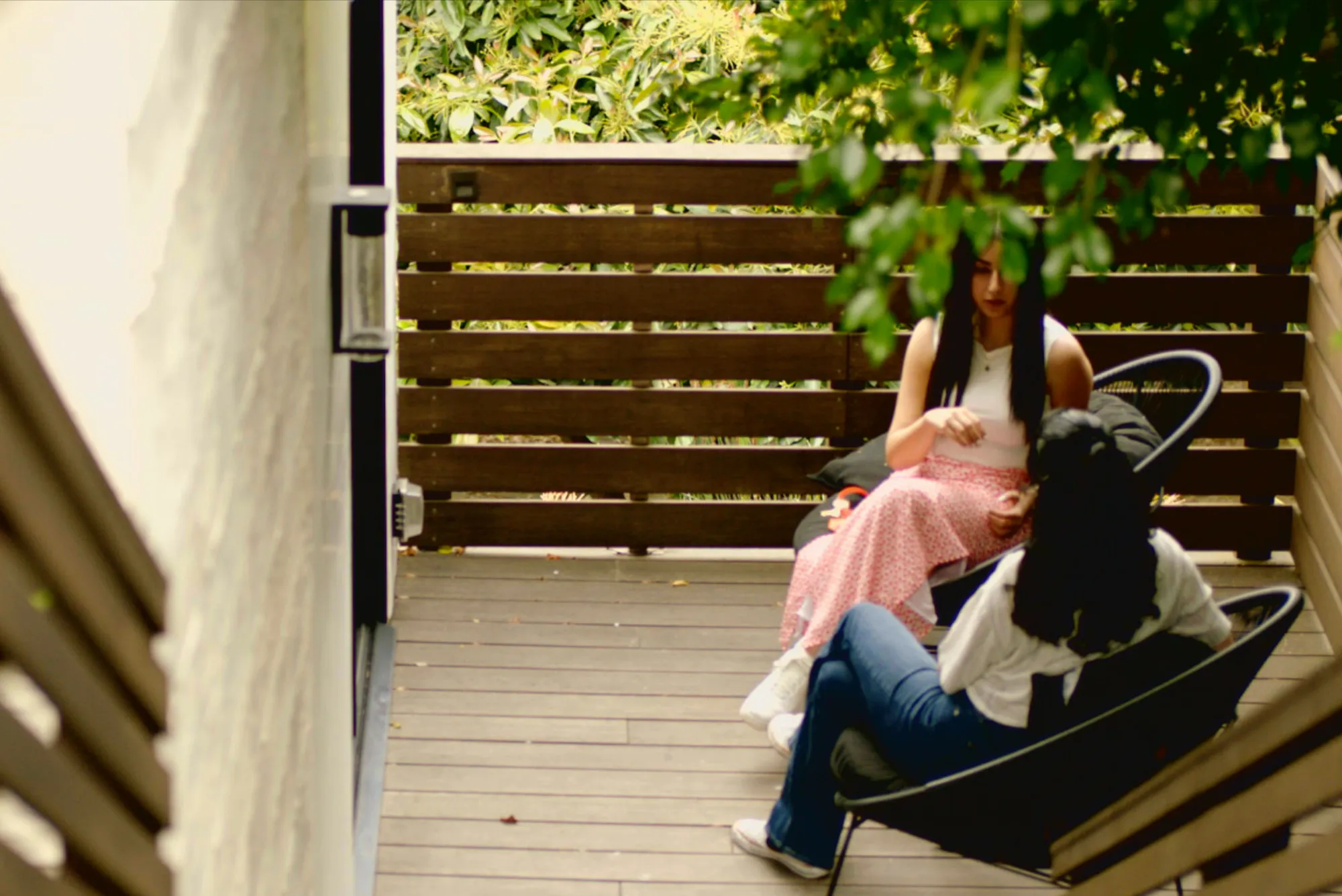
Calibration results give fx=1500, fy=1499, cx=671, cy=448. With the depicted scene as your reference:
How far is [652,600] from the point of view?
4.72 meters

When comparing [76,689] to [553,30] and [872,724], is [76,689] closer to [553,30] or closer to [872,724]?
[872,724]

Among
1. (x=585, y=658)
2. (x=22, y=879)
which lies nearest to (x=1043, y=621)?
(x=585, y=658)

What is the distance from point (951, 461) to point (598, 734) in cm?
116

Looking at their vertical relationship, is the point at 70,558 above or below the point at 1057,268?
below

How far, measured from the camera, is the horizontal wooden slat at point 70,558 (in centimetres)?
83

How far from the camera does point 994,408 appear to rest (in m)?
3.74

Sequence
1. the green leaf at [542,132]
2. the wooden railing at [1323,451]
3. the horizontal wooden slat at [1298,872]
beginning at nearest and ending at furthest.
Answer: the horizontal wooden slat at [1298,872], the wooden railing at [1323,451], the green leaf at [542,132]

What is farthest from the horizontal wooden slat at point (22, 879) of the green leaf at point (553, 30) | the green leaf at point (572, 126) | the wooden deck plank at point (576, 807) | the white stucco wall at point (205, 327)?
the green leaf at point (553, 30)

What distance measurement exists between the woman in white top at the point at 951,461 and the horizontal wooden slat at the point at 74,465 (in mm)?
2750

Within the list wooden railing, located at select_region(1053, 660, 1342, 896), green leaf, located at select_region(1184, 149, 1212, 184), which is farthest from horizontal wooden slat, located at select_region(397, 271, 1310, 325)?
green leaf, located at select_region(1184, 149, 1212, 184)

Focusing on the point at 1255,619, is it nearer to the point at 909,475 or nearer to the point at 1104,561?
the point at 1104,561

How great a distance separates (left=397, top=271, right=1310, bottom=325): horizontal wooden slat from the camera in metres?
4.78

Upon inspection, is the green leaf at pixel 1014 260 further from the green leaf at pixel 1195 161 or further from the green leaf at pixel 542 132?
the green leaf at pixel 542 132

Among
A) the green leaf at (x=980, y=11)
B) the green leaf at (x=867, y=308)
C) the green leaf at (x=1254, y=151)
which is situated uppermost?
the green leaf at (x=980, y=11)
